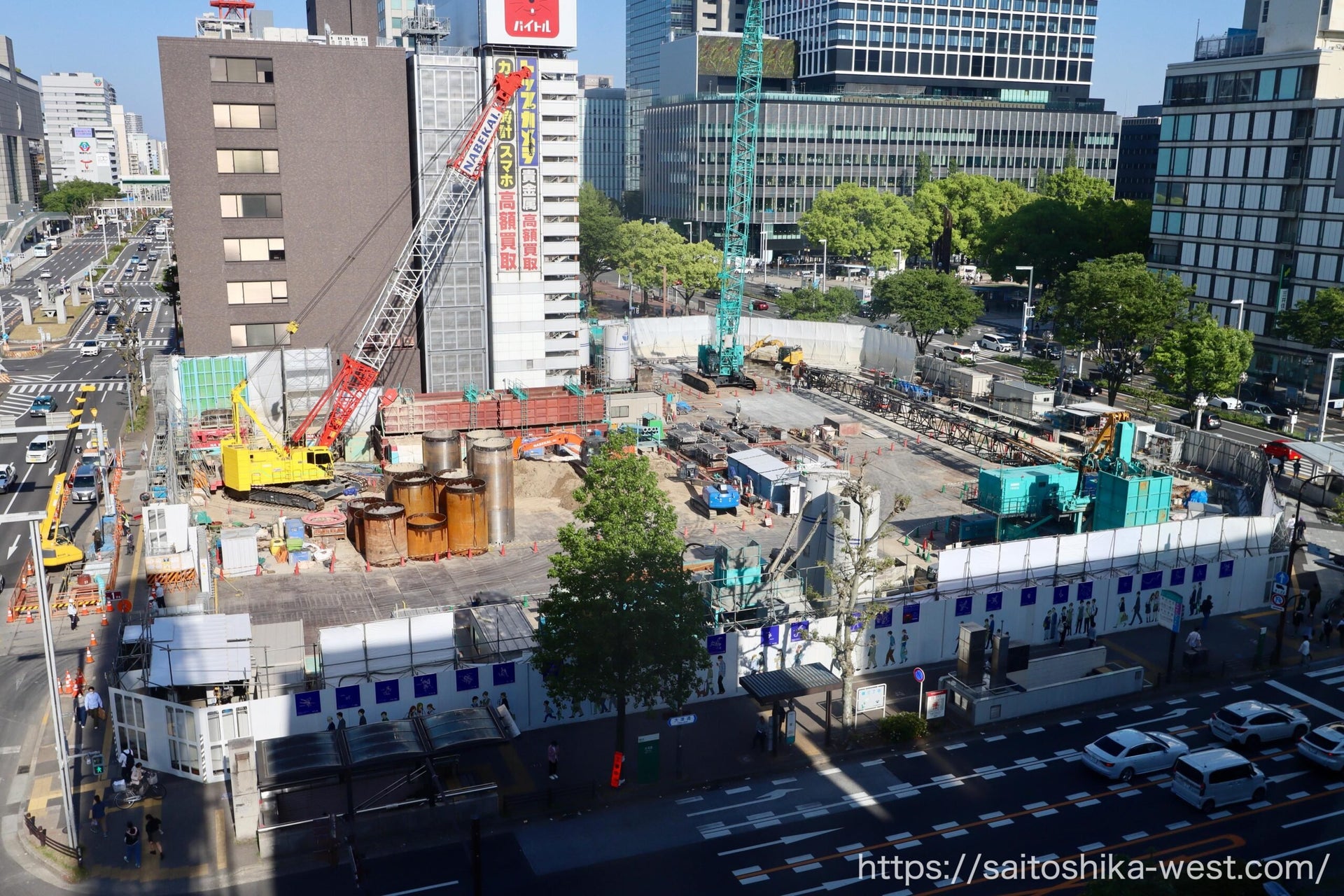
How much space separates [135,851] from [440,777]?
771cm

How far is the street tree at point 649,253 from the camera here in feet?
387

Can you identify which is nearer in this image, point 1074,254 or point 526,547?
point 526,547

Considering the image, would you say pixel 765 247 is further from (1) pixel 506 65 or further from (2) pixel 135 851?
(2) pixel 135 851

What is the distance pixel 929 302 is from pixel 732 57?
3534 inches

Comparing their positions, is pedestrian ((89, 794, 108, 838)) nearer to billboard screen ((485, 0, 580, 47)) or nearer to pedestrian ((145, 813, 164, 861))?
pedestrian ((145, 813, 164, 861))

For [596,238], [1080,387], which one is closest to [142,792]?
[1080,387]

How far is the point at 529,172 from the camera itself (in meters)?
71.0

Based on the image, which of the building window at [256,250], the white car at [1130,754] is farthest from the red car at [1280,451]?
the building window at [256,250]

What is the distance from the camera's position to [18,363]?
99688mm

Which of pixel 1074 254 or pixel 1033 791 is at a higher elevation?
pixel 1074 254

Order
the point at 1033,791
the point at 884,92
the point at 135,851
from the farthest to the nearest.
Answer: the point at 884,92 < the point at 1033,791 < the point at 135,851

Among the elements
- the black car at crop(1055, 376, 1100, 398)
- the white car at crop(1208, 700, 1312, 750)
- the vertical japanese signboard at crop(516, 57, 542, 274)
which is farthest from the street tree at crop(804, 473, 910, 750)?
the black car at crop(1055, 376, 1100, 398)

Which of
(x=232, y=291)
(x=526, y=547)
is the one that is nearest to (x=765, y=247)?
(x=232, y=291)

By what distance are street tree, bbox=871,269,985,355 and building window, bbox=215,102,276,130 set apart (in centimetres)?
5066
